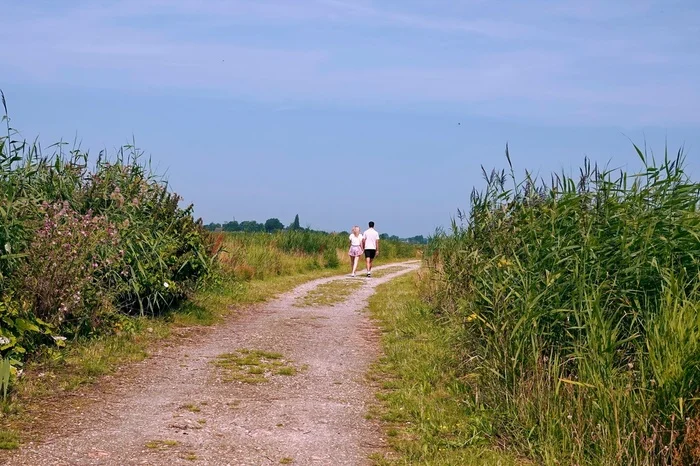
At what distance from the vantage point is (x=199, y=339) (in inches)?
431

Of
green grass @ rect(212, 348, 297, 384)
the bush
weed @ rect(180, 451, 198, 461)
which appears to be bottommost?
weed @ rect(180, 451, 198, 461)

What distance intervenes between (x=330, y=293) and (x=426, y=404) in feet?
35.1

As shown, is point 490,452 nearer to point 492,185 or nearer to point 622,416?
point 622,416

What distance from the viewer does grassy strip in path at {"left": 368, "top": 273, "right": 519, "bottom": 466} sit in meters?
6.01

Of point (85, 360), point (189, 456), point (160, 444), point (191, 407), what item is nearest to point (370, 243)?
point (85, 360)

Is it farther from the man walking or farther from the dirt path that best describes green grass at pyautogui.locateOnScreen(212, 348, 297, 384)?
the man walking

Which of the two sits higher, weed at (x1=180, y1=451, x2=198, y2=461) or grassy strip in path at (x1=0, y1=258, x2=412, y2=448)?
grassy strip in path at (x1=0, y1=258, x2=412, y2=448)

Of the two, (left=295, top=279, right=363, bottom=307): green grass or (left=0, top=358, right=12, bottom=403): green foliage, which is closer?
(left=0, top=358, right=12, bottom=403): green foliage

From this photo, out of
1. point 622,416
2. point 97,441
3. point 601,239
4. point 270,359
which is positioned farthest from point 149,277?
point 622,416

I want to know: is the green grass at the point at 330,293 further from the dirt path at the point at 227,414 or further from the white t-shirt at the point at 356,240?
the dirt path at the point at 227,414

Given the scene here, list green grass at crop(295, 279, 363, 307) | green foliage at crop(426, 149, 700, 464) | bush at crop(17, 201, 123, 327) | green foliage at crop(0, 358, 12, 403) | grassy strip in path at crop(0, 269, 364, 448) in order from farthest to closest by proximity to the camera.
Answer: green grass at crop(295, 279, 363, 307) → bush at crop(17, 201, 123, 327) → green foliage at crop(0, 358, 12, 403) → grassy strip in path at crop(0, 269, 364, 448) → green foliage at crop(426, 149, 700, 464)

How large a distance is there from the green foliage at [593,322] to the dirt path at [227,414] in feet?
4.54

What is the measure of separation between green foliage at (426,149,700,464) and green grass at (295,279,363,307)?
7644 millimetres

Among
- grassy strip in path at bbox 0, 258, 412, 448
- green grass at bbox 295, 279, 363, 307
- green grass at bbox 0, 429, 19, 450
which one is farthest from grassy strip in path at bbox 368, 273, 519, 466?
green grass at bbox 295, 279, 363, 307
